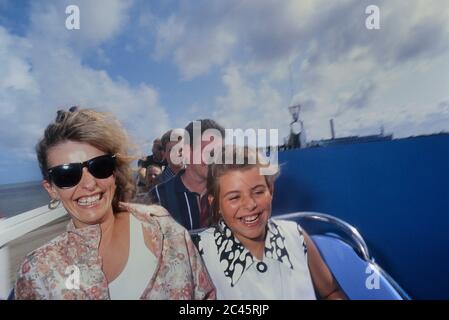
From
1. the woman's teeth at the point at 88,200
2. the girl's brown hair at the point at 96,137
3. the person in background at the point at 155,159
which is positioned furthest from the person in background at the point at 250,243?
the woman's teeth at the point at 88,200

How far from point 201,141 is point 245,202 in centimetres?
33

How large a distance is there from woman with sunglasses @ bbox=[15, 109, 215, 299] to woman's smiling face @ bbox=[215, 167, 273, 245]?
0.22m

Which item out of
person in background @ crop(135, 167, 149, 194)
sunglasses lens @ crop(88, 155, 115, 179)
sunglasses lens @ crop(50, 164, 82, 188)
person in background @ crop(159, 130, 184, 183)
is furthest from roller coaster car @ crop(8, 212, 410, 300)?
sunglasses lens @ crop(50, 164, 82, 188)

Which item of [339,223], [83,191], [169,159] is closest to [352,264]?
[339,223]

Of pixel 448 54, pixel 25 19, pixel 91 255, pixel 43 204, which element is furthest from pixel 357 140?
pixel 25 19

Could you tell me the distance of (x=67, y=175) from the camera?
1.38 m

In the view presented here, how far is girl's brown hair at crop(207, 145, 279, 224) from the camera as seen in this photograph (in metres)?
1.43

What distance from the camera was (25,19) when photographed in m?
1.42

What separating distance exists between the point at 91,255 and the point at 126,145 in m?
0.50

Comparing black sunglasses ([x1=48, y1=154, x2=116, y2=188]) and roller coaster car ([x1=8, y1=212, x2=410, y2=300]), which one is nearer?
black sunglasses ([x1=48, y1=154, x2=116, y2=188])

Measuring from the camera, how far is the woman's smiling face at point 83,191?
1371 mm

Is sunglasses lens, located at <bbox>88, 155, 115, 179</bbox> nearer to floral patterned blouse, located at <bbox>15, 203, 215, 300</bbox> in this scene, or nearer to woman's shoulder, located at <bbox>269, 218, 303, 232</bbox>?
floral patterned blouse, located at <bbox>15, 203, 215, 300</bbox>

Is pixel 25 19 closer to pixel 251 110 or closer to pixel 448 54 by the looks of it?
pixel 251 110

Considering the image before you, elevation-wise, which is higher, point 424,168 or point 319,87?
point 319,87
